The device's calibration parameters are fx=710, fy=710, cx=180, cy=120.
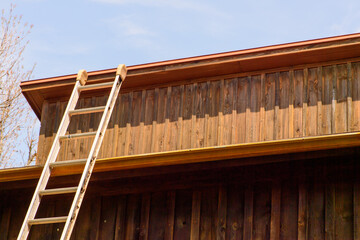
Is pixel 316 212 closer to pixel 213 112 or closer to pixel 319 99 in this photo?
pixel 319 99

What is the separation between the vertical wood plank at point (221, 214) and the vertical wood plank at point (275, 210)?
0.68m

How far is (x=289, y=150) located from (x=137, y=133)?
10.1 feet

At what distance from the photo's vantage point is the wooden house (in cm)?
925

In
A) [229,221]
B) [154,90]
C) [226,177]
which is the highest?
[154,90]

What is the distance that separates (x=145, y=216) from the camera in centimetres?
1023

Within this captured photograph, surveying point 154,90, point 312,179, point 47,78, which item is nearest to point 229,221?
point 312,179

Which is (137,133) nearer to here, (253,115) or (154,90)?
(154,90)

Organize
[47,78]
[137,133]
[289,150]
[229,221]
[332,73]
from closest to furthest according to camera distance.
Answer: [289,150], [229,221], [332,73], [137,133], [47,78]

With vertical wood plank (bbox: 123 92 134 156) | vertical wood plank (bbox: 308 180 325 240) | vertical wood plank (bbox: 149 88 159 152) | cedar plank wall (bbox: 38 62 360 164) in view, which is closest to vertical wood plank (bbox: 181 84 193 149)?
cedar plank wall (bbox: 38 62 360 164)

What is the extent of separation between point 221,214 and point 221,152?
38.2 inches

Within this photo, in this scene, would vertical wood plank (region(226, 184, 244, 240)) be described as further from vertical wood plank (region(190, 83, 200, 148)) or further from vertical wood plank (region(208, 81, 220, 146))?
vertical wood plank (region(190, 83, 200, 148))

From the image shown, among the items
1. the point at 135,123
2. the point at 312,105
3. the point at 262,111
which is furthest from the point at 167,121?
the point at 312,105

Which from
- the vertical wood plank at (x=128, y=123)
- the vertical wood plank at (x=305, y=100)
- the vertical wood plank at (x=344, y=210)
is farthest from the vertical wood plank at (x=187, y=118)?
the vertical wood plank at (x=344, y=210)

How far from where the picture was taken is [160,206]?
1020 centimetres
